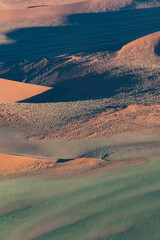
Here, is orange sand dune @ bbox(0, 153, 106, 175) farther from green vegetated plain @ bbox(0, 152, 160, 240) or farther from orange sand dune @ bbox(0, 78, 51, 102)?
orange sand dune @ bbox(0, 78, 51, 102)

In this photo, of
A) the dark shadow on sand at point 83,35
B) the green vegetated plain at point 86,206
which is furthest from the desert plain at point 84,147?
the dark shadow on sand at point 83,35

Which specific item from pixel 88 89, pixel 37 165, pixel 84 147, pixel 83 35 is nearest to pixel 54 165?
pixel 37 165

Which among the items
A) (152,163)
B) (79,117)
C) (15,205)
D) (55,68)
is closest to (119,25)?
(55,68)

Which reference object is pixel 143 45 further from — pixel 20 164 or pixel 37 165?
pixel 20 164

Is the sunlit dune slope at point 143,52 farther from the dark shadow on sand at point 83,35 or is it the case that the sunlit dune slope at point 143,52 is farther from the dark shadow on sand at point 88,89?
the dark shadow on sand at point 88,89

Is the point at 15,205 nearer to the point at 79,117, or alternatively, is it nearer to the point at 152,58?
the point at 79,117

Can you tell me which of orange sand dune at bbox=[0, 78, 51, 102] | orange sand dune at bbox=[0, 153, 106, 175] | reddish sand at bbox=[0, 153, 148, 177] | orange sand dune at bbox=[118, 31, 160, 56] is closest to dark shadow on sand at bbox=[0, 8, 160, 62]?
orange sand dune at bbox=[118, 31, 160, 56]
